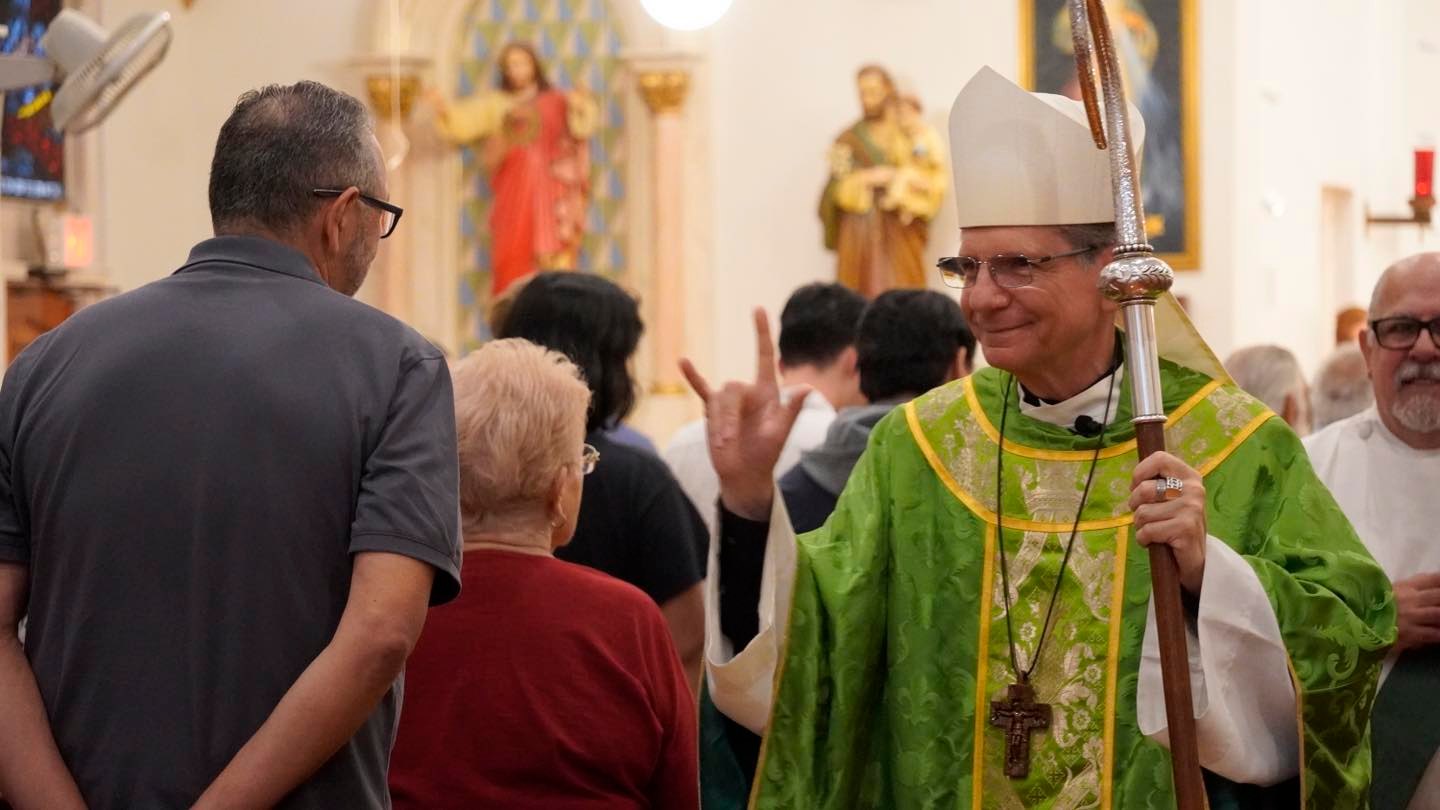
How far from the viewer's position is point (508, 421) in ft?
9.78

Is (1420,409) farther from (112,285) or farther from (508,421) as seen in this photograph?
(112,285)

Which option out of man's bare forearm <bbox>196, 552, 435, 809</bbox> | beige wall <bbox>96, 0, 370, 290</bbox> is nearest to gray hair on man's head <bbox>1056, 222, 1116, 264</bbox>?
man's bare forearm <bbox>196, 552, 435, 809</bbox>

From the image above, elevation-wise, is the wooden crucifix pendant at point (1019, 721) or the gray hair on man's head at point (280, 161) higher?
the gray hair on man's head at point (280, 161)

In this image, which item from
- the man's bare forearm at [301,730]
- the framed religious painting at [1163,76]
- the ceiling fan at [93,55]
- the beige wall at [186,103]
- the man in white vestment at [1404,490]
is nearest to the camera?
the man's bare forearm at [301,730]

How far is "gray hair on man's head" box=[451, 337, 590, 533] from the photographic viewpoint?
297cm

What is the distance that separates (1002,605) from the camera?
3.18 m

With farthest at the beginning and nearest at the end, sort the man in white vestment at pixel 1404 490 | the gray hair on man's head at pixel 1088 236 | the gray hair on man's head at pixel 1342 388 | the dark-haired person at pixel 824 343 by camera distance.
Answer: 1. the dark-haired person at pixel 824 343
2. the gray hair on man's head at pixel 1342 388
3. the man in white vestment at pixel 1404 490
4. the gray hair on man's head at pixel 1088 236

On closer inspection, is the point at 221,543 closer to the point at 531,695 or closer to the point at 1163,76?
the point at 531,695

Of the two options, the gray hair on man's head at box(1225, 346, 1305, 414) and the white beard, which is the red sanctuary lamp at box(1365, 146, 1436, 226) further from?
the white beard

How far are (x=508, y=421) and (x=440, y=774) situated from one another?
1.69 ft

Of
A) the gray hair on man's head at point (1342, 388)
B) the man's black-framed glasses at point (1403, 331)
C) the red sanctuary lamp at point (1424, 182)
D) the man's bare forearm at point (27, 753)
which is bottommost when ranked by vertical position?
the man's bare forearm at point (27, 753)

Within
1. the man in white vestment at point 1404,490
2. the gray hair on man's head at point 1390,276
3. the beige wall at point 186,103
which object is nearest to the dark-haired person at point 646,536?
the man in white vestment at point 1404,490

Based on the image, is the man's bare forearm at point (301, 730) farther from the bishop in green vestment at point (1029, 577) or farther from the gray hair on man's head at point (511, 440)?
the bishop in green vestment at point (1029, 577)

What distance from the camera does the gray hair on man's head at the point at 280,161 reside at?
8.24 feet
